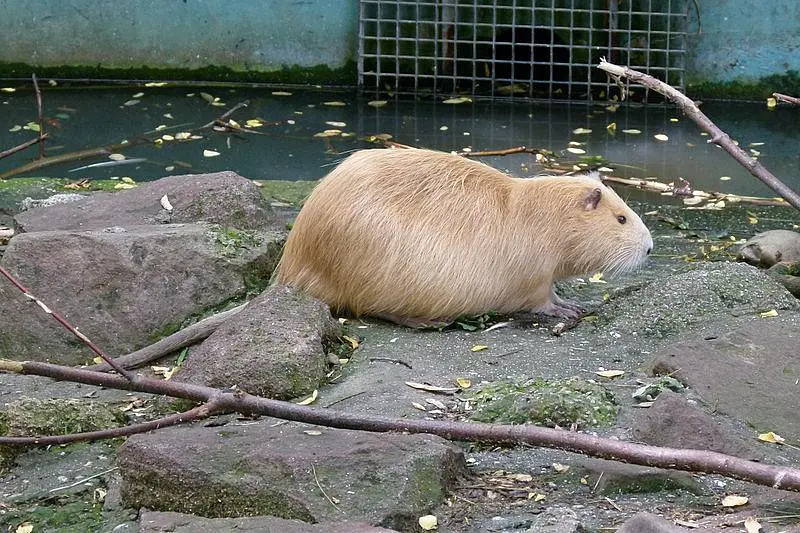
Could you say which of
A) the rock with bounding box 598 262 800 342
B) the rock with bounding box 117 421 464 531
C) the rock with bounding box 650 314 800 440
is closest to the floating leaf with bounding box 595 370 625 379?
the rock with bounding box 650 314 800 440

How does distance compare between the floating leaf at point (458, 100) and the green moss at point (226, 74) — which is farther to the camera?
the green moss at point (226, 74)

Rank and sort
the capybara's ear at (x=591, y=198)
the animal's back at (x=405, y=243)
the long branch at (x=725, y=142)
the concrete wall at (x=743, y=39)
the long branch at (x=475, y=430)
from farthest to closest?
the concrete wall at (x=743, y=39), the capybara's ear at (x=591, y=198), the animal's back at (x=405, y=243), the long branch at (x=725, y=142), the long branch at (x=475, y=430)

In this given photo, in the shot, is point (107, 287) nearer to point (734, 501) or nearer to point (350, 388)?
point (350, 388)

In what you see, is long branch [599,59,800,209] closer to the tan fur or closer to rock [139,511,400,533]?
the tan fur

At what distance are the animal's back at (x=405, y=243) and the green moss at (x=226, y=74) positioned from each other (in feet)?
16.7

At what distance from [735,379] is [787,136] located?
17.6ft

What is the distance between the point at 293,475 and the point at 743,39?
7.35 metres

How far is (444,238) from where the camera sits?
446cm

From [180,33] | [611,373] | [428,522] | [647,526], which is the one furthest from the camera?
[180,33]

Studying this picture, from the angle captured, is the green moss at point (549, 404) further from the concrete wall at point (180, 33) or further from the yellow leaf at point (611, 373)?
the concrete wall at point (180, 33)

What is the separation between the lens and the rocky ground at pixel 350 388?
2877 mm

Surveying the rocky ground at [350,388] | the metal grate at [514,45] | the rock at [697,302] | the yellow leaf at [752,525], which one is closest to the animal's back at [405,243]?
the rocky ground at [350,388]

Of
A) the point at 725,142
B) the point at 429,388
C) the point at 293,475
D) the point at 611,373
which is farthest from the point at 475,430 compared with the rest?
the point at 725,142

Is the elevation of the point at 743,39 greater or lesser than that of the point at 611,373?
greater
